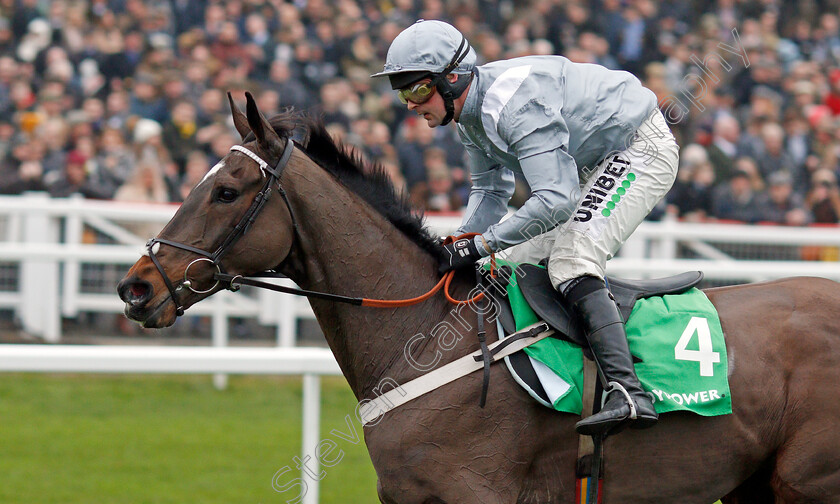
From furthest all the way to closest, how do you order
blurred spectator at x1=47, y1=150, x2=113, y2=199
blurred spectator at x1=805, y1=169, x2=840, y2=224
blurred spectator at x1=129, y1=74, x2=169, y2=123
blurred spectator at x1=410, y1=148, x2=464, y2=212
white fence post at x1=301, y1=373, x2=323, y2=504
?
blurred spectator at x1=805, y1=169, x2=840, y2=224, blurred spectator at x1=129, y1=74, x2=169, y2=123, blurred spectator at x1=410, y1=148, x2=464, y2=212, blurred spectator at x1=47, y1=150, x2=113, y2=199, white fence post at x1=301, y1=373, x2=323, y2=504

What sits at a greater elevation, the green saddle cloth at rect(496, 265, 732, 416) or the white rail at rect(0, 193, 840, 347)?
the green saddle cloth at rect(496, 265, 732, 416)

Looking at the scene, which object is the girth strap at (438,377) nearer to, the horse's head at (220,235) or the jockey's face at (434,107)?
the horse's head at (220,235)

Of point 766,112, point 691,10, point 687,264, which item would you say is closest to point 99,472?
point 687,264

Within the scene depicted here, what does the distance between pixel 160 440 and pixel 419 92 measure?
3.81 m

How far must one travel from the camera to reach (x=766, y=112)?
35.2 feet

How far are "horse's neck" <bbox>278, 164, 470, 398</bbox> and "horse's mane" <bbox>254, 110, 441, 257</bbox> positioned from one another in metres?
0.06

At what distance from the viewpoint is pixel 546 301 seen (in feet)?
11.5

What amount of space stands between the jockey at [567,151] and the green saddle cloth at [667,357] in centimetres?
10

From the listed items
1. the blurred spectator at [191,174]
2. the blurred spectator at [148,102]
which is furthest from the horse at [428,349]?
the blurred spectator at [148,102]

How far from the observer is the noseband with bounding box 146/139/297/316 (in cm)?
325

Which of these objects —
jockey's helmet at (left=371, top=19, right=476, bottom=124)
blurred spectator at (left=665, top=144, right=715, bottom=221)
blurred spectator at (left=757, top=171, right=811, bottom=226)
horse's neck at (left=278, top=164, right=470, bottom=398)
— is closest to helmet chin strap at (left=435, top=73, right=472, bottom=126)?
jockey's helmet at (left=371, top=19, right=476, bottom=124)

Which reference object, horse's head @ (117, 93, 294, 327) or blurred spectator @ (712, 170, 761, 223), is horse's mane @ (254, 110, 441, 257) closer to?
horse's head @ (117, 93, 294, 327)

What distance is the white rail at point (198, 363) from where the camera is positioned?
14.3 feet

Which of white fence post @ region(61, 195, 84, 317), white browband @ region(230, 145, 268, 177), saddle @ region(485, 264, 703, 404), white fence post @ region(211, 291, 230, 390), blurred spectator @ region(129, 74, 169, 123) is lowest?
white fence post @ region(211, 291, 230, 390)
